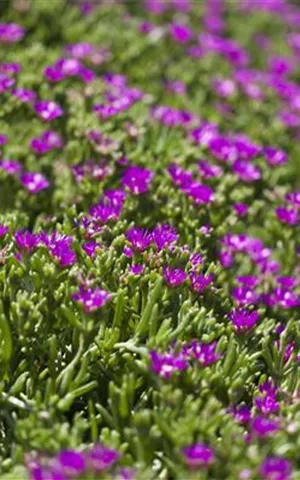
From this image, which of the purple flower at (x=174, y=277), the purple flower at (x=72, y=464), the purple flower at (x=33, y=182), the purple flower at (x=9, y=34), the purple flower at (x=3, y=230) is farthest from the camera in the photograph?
the purple flower at (x=9, y=34)

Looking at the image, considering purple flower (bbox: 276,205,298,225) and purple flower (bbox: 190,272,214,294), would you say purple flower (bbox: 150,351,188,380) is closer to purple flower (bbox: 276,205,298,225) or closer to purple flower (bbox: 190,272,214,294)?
purple flower (bbox: 190,272,214,294)

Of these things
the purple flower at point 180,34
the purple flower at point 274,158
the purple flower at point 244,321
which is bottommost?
the purple flower at point 180,34

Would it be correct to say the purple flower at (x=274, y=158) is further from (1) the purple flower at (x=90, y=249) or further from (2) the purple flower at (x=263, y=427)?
(2) the purple flower at (x=263, y=427)

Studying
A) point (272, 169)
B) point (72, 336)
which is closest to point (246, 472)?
point (72, 336)

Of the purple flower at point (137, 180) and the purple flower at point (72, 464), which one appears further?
the purple flower at point (137, 180)

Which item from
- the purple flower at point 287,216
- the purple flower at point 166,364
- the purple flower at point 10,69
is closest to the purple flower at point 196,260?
the purple flower at point 166,364

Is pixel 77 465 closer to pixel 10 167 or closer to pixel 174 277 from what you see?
pixel 174 277
